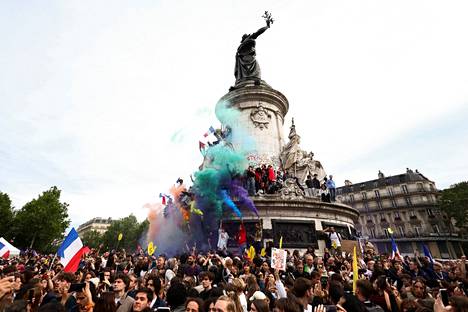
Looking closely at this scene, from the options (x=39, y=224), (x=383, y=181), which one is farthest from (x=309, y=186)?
(x=383, y=181)

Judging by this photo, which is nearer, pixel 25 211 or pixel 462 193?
pixel 25 211

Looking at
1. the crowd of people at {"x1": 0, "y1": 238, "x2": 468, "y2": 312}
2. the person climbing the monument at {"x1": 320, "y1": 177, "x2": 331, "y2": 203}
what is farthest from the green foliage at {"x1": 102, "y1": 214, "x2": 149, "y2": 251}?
the crowd of people at {"x1": 0, "y1": 238, "x2": 468, "y2": 312}

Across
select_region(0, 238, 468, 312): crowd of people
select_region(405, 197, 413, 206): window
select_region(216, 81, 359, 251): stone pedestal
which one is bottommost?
select_region(0, 238, 468, 312): crowd of people

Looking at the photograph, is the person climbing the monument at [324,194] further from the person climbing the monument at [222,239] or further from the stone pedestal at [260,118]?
the person climbing the monument at [222,239]

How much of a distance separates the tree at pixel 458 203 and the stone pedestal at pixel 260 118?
1644 inches

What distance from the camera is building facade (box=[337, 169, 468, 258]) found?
51.9 meters

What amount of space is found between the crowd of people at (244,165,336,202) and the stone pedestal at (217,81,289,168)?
2.27 metres

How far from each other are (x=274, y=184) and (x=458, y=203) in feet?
151

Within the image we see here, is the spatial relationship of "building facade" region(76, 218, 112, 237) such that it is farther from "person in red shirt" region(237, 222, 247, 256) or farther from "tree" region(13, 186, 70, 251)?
"person in red shirt" region(237, 222, 247, 256)

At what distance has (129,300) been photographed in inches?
175

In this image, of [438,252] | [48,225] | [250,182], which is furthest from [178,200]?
[438,252]

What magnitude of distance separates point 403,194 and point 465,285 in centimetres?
6090

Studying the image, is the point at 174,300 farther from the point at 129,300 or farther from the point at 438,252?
the point at 438,252

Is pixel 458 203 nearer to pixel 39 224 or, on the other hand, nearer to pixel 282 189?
pixel 282 189
